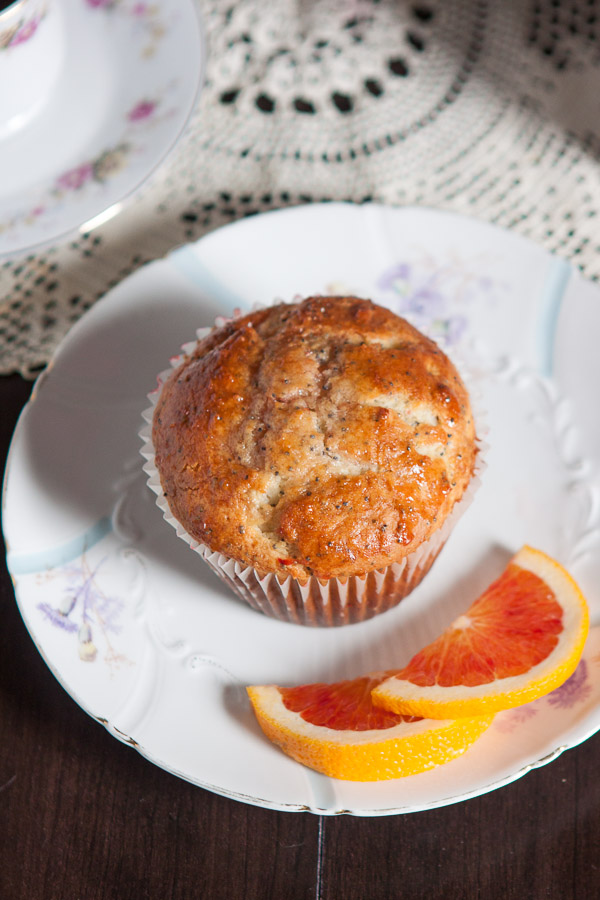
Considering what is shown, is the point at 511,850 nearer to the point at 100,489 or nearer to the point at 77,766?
the point at 77,766

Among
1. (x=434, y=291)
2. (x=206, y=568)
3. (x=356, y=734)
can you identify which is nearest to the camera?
(x=356, y=734)

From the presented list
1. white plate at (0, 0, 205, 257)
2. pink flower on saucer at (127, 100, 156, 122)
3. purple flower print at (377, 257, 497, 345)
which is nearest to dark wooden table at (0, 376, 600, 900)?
purple flower print at (377, 257, 497, 345)

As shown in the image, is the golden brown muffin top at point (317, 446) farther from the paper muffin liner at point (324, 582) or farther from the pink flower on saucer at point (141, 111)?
the pink flower on saucer at point (141, 111)

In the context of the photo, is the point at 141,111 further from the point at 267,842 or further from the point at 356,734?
the point at 267,842

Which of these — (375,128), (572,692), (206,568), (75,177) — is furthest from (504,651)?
(375,128)

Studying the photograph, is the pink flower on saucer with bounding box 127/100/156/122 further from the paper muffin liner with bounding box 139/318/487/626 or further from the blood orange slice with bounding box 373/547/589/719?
the blood orange slice with bounding box 373/547/589/719

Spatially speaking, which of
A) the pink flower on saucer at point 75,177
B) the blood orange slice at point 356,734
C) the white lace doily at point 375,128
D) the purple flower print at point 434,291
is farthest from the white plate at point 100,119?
the blood orange slice at point 356,734

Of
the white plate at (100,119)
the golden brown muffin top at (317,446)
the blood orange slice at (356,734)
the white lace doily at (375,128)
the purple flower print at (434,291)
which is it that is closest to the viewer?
the blood orange slice at (356,734)

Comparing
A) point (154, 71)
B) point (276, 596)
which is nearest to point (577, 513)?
point (276, 596)
